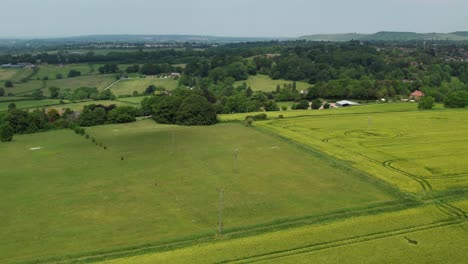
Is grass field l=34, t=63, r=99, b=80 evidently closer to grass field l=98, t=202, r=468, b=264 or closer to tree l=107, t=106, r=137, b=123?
tree l=107, t=106, r=137, b=123

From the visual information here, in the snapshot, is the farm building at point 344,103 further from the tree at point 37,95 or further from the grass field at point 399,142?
the tree at point 37,95

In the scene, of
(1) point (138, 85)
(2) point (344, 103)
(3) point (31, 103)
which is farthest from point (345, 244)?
(1) point (138, 85)

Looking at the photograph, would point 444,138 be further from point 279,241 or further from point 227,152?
point 279,241

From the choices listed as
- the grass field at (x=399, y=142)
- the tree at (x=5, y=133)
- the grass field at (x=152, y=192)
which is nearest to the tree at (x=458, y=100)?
the grass field at (x=399, y=142)

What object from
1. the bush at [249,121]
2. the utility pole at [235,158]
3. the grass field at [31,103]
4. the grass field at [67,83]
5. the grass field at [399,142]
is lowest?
the grass field at [31,103]

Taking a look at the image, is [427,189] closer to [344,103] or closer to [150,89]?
[344,103]

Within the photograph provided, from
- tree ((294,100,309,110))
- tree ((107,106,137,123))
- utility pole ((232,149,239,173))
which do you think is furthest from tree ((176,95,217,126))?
tree ((294,100,309,110))

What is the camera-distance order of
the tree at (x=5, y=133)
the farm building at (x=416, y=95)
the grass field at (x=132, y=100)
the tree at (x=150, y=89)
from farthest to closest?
the tree at (x=150, y=89) < the farm building at (x=416, y=95) < the grass field at (x=132, y=100) < the tree at (x=5, y=133)
